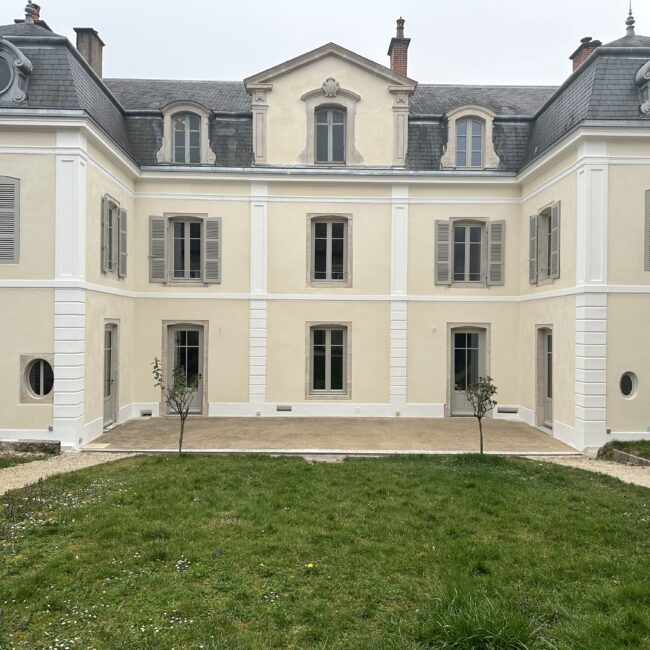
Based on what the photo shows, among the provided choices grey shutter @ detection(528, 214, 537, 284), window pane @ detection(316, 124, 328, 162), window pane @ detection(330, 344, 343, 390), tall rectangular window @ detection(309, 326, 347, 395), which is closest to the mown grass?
grey shutter @ detection(528, 214, 537, 284)

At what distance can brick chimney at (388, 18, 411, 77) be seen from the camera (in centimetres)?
1694

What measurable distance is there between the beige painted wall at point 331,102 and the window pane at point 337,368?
5107 mm

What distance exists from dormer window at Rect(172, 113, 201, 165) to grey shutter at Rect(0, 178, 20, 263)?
478 cm

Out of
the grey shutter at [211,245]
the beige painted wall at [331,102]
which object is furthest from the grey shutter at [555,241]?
the grey shutter at [211,245]

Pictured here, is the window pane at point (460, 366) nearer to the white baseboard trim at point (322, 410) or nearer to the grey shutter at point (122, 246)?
the white baseboard trim at point (322, 410)

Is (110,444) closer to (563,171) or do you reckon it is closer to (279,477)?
(279,477)

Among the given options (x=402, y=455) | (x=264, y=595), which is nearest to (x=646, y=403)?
(x=402, y=455)

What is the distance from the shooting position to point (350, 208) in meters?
14.9

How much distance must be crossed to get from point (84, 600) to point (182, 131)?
12.8 metres

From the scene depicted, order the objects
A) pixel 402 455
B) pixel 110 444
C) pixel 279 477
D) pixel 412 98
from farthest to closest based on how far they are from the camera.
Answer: pixel 412 98 → pixel 110 444 → pixel 402 455 → pixel 279 477

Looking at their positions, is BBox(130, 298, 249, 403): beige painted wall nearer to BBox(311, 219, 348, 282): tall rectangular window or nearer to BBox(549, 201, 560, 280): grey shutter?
BBox(311, 219, 348, 282): tall rectangular window

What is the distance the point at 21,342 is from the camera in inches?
429

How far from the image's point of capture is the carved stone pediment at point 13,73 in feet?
35.5

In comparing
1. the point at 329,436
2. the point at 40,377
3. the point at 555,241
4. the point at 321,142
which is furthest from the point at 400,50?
the point at 40,377
